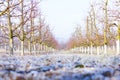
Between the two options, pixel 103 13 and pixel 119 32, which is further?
pixel 103 13

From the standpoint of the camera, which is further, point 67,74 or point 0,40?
point 0,40

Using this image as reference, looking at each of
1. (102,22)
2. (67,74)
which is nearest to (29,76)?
(67,74)

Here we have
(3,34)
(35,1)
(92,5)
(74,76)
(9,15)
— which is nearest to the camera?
(74,76)

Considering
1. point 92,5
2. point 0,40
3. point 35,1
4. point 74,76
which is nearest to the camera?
point 74,76

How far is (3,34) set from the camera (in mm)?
28688

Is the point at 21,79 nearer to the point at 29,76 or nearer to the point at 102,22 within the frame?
the point at 29,76

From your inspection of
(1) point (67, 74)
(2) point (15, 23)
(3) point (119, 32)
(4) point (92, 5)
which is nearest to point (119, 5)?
(3) point (119, 32)

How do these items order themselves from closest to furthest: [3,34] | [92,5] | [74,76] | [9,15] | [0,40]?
[74,76], [9,15], [3,34], [0,40], [92,5]

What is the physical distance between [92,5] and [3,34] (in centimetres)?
1945

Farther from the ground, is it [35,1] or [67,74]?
[35,1]

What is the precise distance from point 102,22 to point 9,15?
1452 centimetres

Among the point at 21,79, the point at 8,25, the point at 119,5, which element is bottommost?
the point at 21,79

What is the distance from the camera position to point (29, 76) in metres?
4.12

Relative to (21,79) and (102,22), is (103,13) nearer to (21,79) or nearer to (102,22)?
(102,22)
